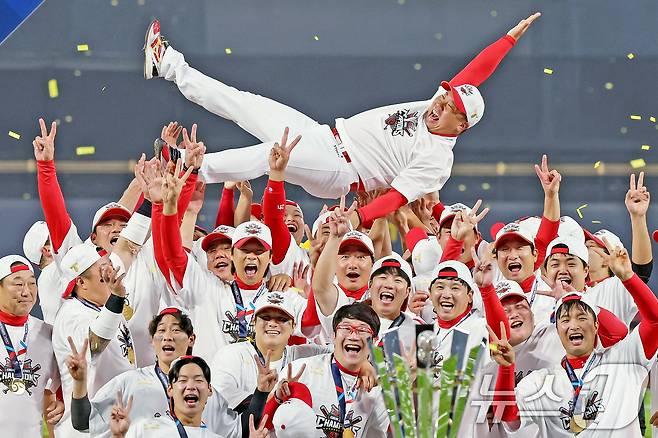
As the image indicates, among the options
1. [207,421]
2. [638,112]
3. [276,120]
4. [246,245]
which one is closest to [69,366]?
[207,421]

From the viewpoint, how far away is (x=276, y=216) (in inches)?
204

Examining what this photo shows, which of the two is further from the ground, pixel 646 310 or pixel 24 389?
pixel 646 310

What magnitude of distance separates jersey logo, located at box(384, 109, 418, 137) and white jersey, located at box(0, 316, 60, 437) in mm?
1577

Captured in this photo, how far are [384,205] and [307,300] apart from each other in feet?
1.86

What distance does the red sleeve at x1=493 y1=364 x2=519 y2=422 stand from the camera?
14.5 ft

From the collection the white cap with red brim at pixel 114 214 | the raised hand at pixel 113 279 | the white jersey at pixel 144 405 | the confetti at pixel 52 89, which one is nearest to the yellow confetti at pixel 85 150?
the confetti at pixel 52 89

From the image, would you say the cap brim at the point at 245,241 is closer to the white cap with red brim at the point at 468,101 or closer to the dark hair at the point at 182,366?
the dark hair at the point at 182,366

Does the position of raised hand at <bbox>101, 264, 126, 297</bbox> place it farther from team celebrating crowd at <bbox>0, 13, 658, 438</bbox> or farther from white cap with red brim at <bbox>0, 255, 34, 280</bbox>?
white cap with red brim at <bbox>0, 255, 34, 280</bbox>

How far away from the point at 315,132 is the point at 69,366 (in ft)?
5.20

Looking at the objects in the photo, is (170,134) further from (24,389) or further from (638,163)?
(638,163)

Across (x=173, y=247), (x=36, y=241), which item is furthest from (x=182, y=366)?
(x=36, y=241)

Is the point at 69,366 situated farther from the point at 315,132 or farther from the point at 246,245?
the point at 315,132

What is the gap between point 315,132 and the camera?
5.60 meters

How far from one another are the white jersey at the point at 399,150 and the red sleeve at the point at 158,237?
919mm
